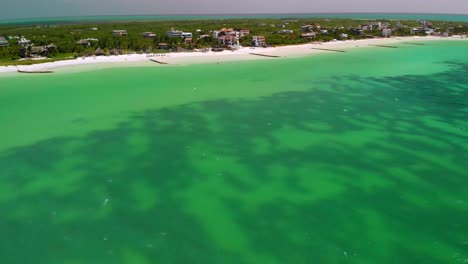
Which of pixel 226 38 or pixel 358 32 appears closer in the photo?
pixel 226 38

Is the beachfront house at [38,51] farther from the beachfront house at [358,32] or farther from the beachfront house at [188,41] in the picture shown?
the beachfront house at [358,32]

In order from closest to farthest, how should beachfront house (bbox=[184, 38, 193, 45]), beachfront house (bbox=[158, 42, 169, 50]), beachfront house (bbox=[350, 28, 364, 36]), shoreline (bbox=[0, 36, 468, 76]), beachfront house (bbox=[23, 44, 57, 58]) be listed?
shoreline (bbox=[0, 36, 468, 76]), beachfront house (bbox=[23, 44, 57, 58]), beachfront house (bbox=[158, 42, 169, 50]), beachfront house (bbox=[184, 38, 193, 45]), beachfront house (bbox=[350, 28, 364, 36])

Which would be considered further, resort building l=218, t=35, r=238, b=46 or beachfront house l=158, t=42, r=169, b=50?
resort building l=218, t=35, r=238, b=46

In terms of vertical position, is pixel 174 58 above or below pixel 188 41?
below

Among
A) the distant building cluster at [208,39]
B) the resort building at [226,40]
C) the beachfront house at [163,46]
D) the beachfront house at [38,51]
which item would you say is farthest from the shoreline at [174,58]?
the beachfront house at [38,51]

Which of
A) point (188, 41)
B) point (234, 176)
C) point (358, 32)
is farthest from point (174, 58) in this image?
point (358, 32)

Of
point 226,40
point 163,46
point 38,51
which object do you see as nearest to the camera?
point 38,51

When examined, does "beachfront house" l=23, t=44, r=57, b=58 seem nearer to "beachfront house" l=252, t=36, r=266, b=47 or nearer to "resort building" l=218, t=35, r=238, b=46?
"resort building" l=218, t=35, r=238, b=46

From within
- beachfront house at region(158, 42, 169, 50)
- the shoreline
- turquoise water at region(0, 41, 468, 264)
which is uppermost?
beachfront house at region(158, 42, 169, 50)

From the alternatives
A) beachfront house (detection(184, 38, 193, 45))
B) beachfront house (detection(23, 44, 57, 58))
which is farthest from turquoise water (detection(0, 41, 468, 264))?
beachfront house (detection(184, 38, 193, 45))

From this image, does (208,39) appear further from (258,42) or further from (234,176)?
(234,176)
